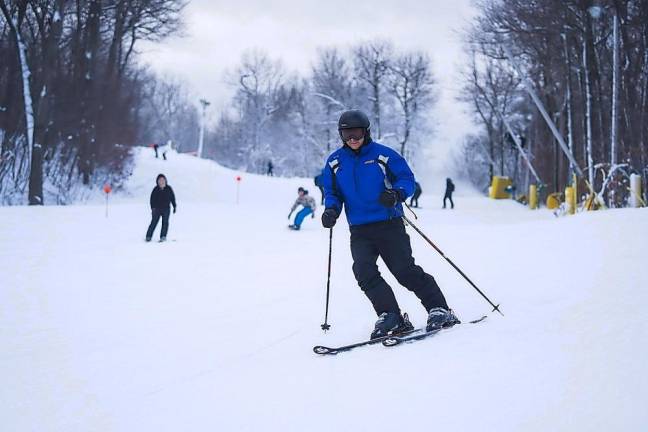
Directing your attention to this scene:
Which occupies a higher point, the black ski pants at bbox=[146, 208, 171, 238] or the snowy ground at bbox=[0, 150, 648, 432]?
the black ski pants at bbox=[146, 208, 171, 238]

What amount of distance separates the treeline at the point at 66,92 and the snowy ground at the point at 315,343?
9892 mm

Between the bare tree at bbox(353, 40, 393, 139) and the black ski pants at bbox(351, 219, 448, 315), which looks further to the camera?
the bare tree at bbox(353, 40, 393, 139)

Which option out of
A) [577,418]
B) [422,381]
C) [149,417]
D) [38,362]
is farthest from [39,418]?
[577,418]

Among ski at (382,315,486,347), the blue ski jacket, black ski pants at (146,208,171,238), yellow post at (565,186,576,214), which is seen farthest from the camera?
yellow post at (565,186,576,214)

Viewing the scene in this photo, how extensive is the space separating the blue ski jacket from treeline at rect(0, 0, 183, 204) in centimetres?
1527

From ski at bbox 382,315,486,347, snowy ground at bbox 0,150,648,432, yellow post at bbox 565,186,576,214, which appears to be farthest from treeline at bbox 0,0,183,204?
yellow post at bbox 565,186,576,214

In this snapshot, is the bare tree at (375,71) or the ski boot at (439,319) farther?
the bare tree at (375,71)

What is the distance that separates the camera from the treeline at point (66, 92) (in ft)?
52.6

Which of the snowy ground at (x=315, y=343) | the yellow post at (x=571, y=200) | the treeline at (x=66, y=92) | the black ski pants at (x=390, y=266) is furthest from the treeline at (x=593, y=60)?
the treeline at (x=66, y=92)

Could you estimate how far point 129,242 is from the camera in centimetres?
1103

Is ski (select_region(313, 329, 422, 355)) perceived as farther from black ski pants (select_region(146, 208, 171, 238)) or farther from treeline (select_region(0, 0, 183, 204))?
treeline (select_region(0, 0, 183, 204))

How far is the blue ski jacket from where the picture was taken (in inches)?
148

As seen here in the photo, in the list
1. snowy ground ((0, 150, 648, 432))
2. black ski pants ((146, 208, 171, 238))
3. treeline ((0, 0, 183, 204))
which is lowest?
snowy ground ((0, 150, 648, 432))

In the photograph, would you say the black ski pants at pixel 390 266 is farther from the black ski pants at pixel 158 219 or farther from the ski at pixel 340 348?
the black ski pants at pixel 158 219
